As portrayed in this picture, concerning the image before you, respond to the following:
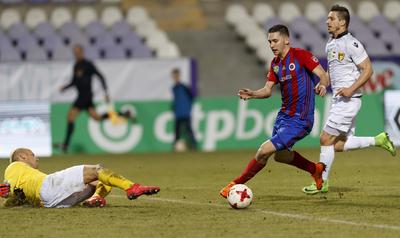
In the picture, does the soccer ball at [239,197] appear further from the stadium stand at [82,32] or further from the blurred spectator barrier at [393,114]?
the stadium stand at [82,32]

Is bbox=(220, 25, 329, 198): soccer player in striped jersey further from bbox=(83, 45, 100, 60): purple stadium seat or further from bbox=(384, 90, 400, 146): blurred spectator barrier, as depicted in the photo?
bbox=(83, 45, 100, 60): purple stadium seat

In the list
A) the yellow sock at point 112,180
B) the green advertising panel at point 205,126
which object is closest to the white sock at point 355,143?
the yellow sock at point 112,180

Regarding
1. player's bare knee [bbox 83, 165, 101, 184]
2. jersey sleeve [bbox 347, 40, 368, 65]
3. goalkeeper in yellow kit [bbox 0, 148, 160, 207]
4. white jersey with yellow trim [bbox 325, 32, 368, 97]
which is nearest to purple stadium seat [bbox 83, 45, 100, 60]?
white jersey with yellow trim [bbox 325, 32, 368, 97]

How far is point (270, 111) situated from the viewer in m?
21.0

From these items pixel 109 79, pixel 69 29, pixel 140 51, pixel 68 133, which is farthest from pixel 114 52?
pixel 68 133

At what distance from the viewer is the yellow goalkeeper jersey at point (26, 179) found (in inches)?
375

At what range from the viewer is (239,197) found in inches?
376

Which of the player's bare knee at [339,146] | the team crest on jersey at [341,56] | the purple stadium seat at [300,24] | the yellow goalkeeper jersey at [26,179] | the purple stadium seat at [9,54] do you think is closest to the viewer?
the yellow goalkeeper jersey at [26,179]

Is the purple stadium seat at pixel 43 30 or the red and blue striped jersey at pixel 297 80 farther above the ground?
the purple stadium seat at pixel 43 30

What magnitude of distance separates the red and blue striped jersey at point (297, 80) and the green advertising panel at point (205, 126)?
34.3 feet

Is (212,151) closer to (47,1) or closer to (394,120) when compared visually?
(394,120)

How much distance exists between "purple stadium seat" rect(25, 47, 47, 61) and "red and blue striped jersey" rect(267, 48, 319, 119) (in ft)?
47.4

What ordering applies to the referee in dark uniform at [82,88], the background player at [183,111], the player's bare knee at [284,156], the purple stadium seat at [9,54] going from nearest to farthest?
the player's bare knee at [284,156] < the referee in dark uniform at [82,88] < the background player at [183,111] < the purple stadium seat at [9,54]

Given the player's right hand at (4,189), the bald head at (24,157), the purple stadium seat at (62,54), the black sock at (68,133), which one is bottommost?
the black sock at (68,133)
